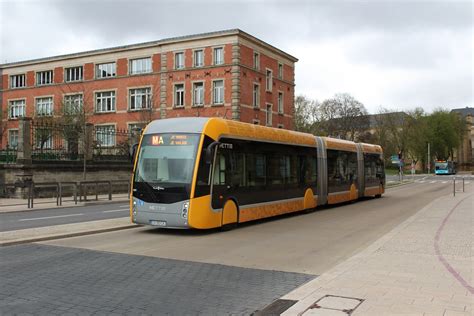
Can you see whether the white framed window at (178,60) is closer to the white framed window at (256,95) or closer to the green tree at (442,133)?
the white framed window at (256,95)

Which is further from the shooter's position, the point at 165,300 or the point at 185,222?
the point at 185,222

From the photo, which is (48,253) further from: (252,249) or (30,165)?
(30,165)

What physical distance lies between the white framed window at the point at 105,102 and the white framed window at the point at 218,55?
1356 centimetres

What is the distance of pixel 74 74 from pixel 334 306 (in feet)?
183

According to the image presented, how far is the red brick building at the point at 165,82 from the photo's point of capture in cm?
4672

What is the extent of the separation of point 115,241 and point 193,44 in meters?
39.5

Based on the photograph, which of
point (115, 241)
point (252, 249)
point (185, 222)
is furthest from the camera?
point (185, 222)

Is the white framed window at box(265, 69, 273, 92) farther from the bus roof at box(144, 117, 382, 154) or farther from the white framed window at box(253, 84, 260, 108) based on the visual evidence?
the bus roof at box(144, 117, 382, 154)

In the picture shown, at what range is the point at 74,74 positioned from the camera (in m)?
56.4

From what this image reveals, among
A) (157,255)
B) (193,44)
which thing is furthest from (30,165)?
(193,44)

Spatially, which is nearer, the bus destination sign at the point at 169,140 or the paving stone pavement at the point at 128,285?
the paving stone pavement at the point at 128,285

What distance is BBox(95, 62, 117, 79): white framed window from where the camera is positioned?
53.5m

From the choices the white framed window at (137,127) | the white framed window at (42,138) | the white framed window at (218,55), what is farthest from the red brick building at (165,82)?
the white framed window at (42,138)

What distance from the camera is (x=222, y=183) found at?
12969mm
